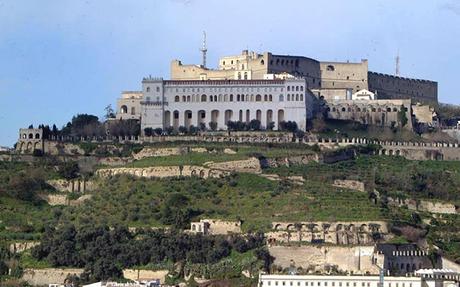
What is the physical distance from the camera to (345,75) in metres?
116

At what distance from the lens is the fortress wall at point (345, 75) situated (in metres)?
115

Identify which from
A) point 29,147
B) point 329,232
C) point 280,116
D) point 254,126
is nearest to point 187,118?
point 254,126

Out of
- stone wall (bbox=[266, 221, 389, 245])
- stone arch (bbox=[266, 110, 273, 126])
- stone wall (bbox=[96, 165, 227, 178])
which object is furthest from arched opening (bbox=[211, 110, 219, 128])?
stone wall (bbox=[266, 221, 389, 245])

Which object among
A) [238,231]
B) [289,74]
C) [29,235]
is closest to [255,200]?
[238,231]

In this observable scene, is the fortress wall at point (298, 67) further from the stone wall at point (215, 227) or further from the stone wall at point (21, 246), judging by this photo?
the stone wall at point (21, 246)

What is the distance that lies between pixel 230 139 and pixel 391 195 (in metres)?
11.1

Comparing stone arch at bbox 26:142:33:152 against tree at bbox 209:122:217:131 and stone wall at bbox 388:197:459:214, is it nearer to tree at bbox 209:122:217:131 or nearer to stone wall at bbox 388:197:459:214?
tree at bbox 209:122:217:131

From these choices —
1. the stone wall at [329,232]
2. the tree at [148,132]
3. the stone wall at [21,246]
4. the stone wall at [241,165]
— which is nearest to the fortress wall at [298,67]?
the tree at [148,132]

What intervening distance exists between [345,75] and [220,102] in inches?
550

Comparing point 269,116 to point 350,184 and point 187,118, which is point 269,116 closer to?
point 187,118

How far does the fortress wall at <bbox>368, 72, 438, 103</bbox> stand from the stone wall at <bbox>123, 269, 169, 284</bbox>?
3327 cm

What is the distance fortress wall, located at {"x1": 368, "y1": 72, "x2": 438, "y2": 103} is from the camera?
11756 centimetres

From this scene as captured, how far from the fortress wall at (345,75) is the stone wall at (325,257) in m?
30.2

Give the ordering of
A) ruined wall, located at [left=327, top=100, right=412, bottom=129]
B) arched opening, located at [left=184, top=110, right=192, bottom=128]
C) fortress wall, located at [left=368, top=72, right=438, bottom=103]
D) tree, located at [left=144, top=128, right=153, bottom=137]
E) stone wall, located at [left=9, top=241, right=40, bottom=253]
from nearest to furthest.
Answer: stone wall, located at [left=9, top=241, right=40, bottom=253]
tree, located at [left=144, top=128, right=153, bottom=137]
arched opening, located at [left=184, top=110, right=192, bottom=128]
ruined wall, located at [left=327, top=100, right=412, bottom=129]
fortress wall, located at [left=368, top=72, right=438, bottom=103]
